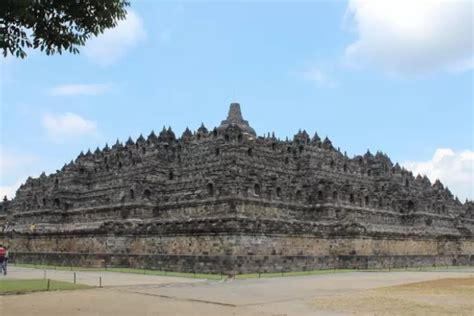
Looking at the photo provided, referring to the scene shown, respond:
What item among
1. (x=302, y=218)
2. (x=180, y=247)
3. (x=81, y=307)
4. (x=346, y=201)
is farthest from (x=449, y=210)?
(x=81, y=307)

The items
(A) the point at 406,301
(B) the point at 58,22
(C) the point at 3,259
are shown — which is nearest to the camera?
(B) the point at 58,22

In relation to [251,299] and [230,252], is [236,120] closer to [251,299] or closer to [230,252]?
[230,252]

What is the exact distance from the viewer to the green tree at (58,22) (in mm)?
12734

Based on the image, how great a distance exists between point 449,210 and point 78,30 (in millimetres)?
61815

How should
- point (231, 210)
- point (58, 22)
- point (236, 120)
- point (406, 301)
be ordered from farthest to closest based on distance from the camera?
1. point (236, 120)
2. point (231, 210)
3. point (406, 301)
4. point (58, 22)

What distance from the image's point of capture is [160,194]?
1943 inches

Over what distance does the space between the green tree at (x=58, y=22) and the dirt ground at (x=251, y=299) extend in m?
7.12

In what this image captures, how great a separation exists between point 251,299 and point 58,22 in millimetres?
10931

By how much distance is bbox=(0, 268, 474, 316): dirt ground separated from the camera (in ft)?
54.1

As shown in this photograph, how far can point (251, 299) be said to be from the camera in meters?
19.5

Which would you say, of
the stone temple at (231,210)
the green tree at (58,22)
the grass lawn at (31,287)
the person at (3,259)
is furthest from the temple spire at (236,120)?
the green tree at (58,22)

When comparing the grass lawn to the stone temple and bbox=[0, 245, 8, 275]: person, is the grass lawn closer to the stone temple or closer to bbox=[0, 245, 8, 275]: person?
bbox=[0, 245, 8, 275]: person

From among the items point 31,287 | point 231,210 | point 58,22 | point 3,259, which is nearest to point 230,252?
point 231,210

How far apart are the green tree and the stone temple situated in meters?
20.0
